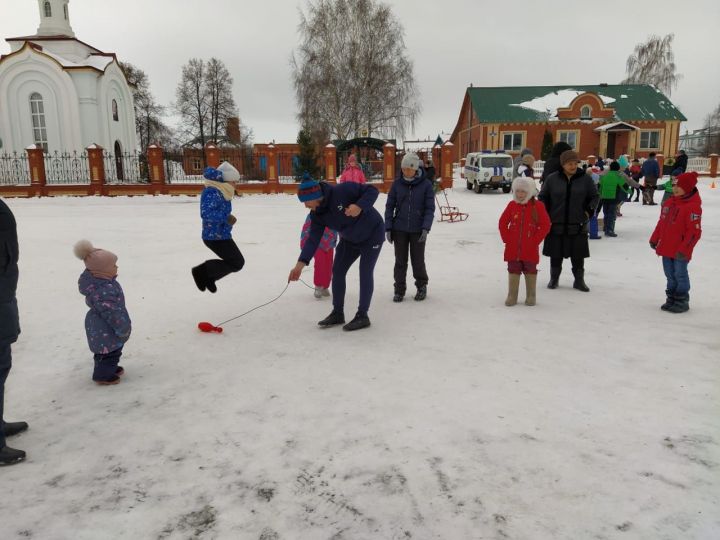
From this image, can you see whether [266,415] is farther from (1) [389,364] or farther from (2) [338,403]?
(1) [389,364]

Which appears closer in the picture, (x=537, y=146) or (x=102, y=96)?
(x=102, y=96)

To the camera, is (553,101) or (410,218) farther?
(553,101)

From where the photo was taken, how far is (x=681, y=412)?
332 centimetres

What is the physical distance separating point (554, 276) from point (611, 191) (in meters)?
4.77

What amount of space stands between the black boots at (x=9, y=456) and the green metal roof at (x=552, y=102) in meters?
39.2

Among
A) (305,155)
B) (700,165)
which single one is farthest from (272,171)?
(700,165)

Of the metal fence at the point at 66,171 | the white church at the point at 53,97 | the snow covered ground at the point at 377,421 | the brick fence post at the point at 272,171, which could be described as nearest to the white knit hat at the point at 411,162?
the snow covered ground at the point at 377,421

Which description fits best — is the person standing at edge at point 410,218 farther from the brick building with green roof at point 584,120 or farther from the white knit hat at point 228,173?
the brick building with green roof at point 584,120

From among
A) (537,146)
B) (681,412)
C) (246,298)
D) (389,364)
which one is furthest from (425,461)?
(537,146)

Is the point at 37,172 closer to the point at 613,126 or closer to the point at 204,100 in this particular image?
the point at 204,100

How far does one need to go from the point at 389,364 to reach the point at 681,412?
1.99 meters

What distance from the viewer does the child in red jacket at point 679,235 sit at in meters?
5.29

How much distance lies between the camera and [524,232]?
577 centimetres

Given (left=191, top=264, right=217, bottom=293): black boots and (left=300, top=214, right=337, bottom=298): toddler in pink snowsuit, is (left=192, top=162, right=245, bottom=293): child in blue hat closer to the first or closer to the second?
(left=191, top=264, right=217, bottom=293): black boots
